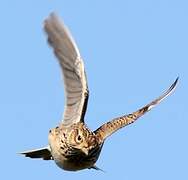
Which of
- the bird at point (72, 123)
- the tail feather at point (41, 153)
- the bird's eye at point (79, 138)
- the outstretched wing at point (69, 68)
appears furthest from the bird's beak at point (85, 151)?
the tail feather at point (41, 153)

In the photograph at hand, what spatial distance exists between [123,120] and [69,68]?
8.40 ft

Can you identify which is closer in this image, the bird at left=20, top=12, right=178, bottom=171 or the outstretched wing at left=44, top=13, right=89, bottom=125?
the outstretched wing at left=44, top=13, right=89, bottom=125

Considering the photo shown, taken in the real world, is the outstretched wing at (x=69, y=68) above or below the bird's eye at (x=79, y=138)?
above

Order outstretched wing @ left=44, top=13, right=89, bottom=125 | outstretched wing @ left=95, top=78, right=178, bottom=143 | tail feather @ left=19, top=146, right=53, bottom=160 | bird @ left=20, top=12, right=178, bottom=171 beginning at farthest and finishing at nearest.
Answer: tail feather @ left=19, top=146, right=53, bottom=160 < outstretched wing @ left=95, top=78, right=178, bottom=143 < bird @ left=20, top=12, right=178, bottom=171 < outstretched wing @ left=44, top=13, right=89, bottom=125

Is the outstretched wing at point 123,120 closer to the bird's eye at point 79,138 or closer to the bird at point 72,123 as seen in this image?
the bird at point 72,123

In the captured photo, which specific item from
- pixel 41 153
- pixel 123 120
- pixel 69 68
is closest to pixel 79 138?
pixel 41 153

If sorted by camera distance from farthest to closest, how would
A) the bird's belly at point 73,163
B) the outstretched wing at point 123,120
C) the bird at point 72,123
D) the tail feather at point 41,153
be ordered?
the tail feather at point 41,153 < the outstretched wing at point 123,120 < the bird's belly at point 73,163 < the bird at point 72,123

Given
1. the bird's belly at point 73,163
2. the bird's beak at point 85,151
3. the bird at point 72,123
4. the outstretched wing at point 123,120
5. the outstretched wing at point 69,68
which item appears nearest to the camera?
the outstretched wing at point 69,68

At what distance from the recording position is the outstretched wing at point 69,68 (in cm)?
886

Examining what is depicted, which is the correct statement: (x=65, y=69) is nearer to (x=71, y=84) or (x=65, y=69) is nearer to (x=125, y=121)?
(x=71, y=84)

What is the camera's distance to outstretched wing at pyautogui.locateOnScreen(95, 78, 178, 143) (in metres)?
11.3

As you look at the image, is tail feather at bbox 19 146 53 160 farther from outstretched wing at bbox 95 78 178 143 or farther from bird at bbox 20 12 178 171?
outstretched wing at bbox 95 78 178 143

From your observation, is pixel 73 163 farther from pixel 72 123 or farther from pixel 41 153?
pixel 41 153

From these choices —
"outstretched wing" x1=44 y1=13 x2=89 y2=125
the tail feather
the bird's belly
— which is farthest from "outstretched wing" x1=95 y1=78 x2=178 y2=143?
"outstretched wing" x1=44 y1=13 x2=89 y2=125
